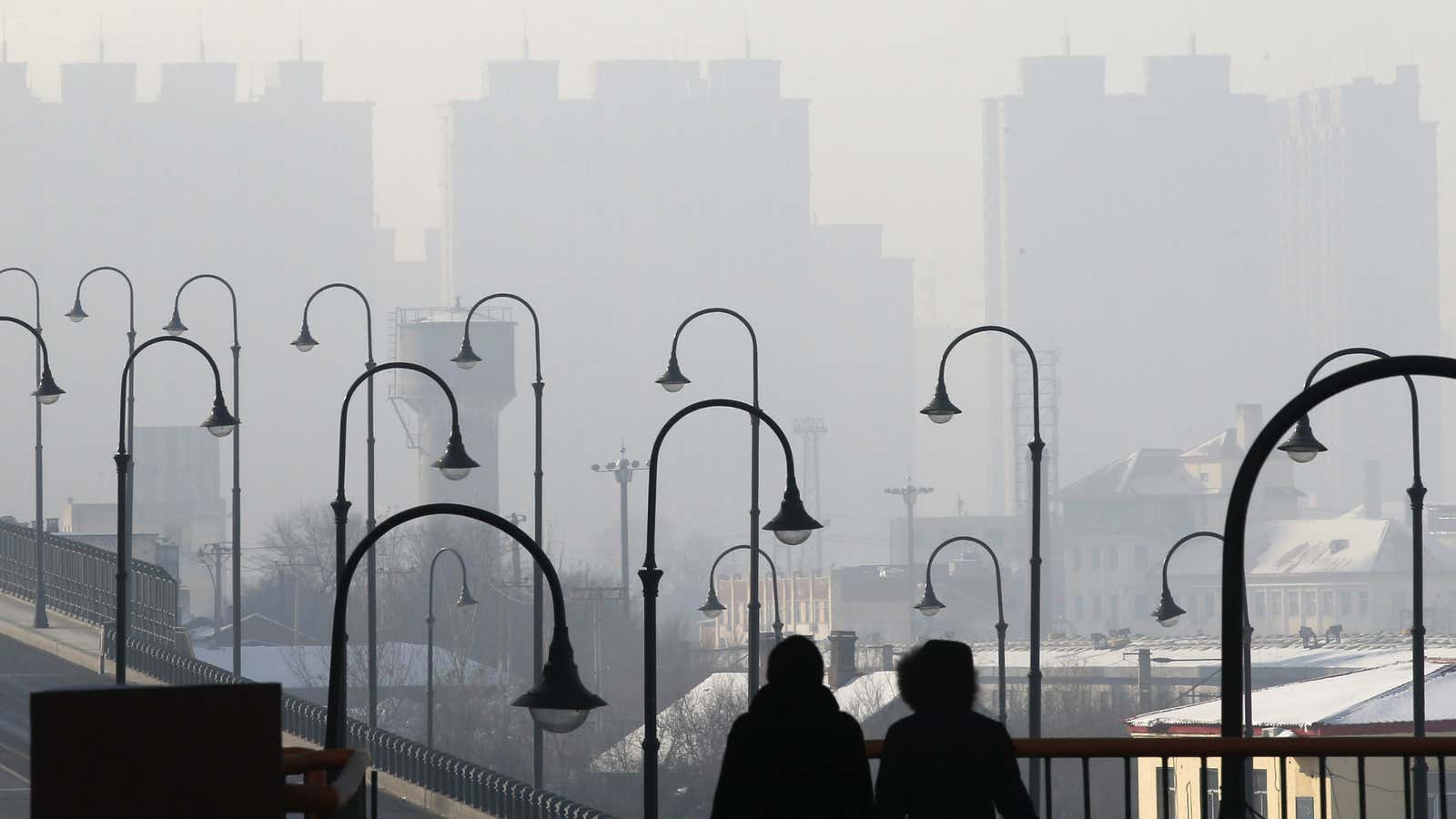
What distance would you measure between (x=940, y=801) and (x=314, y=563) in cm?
14335

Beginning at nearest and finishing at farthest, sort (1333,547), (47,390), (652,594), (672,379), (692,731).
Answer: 1. (652,594)
2. (47,390)
3. (672,379)
4. (692,731)
5. (1333,547)

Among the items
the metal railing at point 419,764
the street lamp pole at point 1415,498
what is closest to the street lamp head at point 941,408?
the street lamp pole at point 1415,498

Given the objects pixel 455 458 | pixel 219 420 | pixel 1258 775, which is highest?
pixel 219 420

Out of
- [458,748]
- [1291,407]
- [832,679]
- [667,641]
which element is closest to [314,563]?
[667,641]

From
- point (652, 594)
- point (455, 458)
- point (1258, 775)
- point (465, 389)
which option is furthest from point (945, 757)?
point (465, 389)

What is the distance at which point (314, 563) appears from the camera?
14612cm

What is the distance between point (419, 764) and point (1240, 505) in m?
21.6

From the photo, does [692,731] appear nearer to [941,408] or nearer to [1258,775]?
[1258,775]

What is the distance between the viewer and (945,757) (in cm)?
651

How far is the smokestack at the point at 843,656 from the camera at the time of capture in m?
72.8

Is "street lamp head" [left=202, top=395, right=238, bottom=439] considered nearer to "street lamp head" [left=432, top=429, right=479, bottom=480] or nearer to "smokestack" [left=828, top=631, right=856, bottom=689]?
"street lamp head" [left=432, top=429, right=479, bottom=480]

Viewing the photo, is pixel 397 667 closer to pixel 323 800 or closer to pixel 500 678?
pixel 500 678

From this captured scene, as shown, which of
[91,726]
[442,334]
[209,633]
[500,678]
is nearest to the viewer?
[91,726]

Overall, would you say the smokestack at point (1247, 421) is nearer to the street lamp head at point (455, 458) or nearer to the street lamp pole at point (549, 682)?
the street lamp head at point (455, 458)
